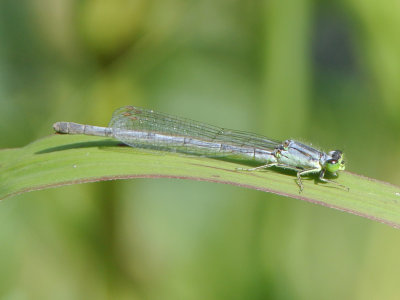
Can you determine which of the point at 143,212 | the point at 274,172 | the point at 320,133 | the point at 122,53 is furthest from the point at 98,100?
the point at 320,133

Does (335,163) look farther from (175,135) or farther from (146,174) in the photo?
(146,174)

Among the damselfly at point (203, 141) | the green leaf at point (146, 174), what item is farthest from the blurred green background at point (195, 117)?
the green leaf at point (146, 174)

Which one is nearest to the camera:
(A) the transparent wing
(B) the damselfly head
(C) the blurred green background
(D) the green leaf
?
(D) the green leaf

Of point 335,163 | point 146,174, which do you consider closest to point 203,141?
point 335,163

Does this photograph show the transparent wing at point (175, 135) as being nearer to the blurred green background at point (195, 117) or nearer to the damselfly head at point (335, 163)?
the blurred green background at point (195, 117)

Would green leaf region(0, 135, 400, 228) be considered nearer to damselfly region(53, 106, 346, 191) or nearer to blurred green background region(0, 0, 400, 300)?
damselfly region(53, 106, 346, 191)

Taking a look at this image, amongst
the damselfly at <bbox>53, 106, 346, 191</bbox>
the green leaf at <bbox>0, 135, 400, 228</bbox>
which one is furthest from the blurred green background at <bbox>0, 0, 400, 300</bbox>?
the green leaf at <bbox>0, 135, 400, 228</bbox>

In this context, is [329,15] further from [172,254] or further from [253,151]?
[172,254]
